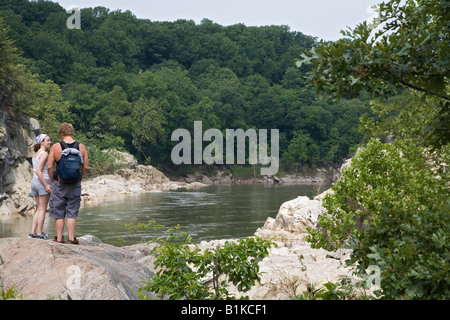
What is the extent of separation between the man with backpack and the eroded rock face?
675mm

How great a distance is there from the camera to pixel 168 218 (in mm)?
28641

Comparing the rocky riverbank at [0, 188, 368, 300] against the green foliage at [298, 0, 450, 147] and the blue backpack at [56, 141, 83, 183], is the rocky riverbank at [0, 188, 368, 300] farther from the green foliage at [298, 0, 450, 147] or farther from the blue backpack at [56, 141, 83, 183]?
the green foliage at [298, 0, 450, 147]

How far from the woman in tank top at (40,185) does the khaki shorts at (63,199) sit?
0.44 meters

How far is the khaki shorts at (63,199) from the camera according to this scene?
6.95 meters

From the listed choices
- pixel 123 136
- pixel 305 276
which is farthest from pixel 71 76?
pixel 305 276

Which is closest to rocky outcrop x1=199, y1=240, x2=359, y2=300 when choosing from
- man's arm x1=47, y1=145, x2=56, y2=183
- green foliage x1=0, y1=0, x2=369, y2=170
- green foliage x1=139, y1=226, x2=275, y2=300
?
green foliage x1=139, y1=226, x2=275, y2=300

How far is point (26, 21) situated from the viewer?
86625mm

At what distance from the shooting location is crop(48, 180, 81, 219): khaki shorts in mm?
6953

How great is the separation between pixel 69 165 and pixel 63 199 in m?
0.50

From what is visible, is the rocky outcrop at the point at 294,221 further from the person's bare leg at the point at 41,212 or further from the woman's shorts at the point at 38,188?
the woman's shorts at the point at 38,188

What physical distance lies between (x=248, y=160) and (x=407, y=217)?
7498cm

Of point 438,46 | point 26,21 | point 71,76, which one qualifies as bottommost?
point 438,46

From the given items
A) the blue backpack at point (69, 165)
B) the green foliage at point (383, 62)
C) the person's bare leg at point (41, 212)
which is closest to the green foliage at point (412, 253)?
the green foliage at point (383, 62)

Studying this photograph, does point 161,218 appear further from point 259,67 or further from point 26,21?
point 259,67
